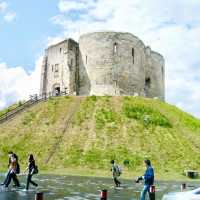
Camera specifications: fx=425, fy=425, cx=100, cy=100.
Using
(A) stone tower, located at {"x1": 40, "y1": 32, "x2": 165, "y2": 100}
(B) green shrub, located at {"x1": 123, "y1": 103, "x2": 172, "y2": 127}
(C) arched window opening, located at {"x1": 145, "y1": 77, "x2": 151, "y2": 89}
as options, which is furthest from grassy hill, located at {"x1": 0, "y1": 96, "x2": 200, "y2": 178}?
(C) arched window opening, located at {"x1": 145, "y1": 77, "x2": 151, "y2": 89}

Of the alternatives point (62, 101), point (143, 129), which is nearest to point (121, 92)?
point (62, 101)

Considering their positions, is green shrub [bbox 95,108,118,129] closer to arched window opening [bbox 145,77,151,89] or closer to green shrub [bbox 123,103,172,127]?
green shrub [bbox 123,103,172,127]

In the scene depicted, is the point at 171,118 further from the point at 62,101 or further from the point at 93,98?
the point at 62,101

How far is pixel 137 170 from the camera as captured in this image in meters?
41.8

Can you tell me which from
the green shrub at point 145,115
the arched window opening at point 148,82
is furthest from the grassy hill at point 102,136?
the arched window opening at point 148,82

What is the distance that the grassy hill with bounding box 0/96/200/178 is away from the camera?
4309 cm

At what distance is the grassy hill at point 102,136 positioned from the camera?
4309 cm

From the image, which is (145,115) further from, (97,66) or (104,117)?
(97,66)

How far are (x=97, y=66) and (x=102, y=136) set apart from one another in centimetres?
2131

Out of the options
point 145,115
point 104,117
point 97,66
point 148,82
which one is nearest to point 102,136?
point 104,117

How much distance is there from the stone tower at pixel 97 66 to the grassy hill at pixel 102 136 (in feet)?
21.0

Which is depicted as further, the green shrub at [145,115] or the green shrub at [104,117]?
the green shrub at [145,115]

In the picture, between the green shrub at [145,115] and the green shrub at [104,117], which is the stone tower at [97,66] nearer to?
the green shrub at [145,115]

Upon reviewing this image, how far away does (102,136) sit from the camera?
161ft
